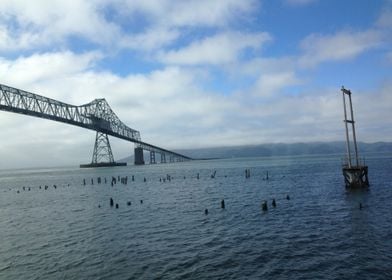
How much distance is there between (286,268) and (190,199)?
3325cm

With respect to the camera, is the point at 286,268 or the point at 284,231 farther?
the point at 284,231

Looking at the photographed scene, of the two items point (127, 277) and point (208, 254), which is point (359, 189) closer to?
point (208, 254)

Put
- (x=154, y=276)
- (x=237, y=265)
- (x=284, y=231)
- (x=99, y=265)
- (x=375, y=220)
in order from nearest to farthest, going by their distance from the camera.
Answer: (x=154, y=276)
(x=237, y=265)
(x=99, y=265)
(x=284, y=231)
(x=375, y=220)

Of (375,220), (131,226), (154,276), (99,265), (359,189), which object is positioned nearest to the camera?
(154,276)

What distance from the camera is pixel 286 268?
2025cm

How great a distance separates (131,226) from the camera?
3462 cm

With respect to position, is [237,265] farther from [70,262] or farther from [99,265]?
[70,262]

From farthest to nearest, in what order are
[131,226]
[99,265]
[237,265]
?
1. [131,226]
2. [99,265]
3. [237,265]

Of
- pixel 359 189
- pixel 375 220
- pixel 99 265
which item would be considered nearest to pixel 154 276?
pixel 99 265

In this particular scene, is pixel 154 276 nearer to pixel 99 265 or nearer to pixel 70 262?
pixel 99 265

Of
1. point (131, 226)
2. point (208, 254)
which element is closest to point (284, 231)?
point (208, 254)

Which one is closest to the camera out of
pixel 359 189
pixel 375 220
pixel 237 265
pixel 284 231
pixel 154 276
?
pixel 154 276

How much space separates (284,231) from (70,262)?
1506 centimetres

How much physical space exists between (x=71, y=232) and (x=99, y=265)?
11.7 metres
